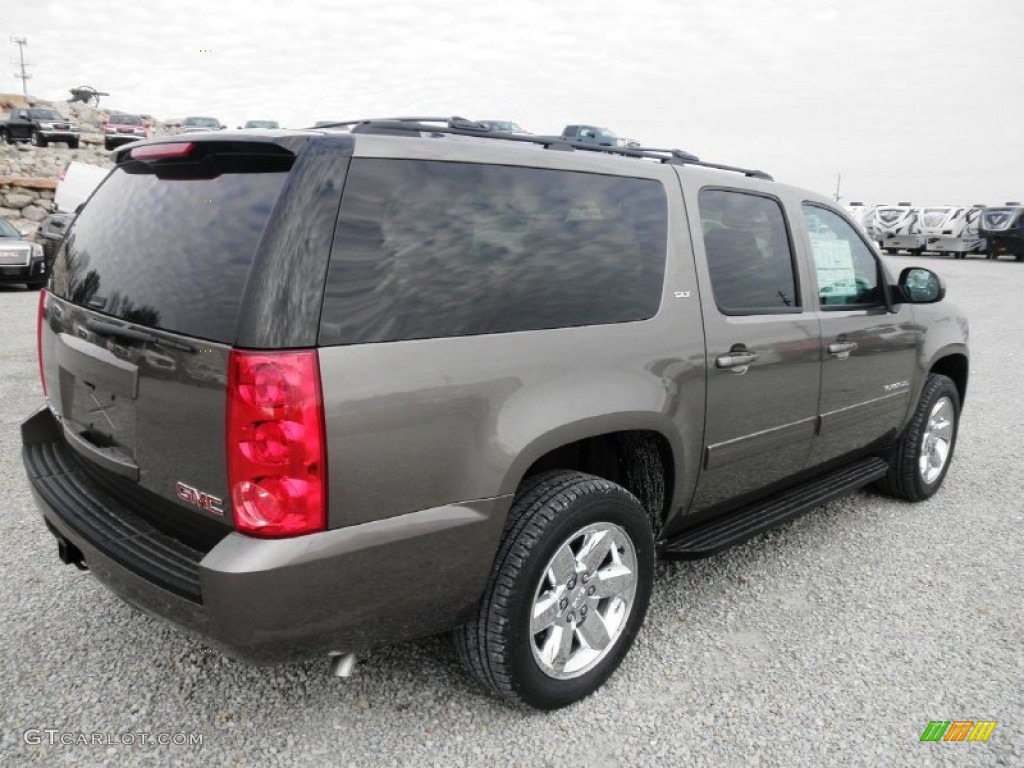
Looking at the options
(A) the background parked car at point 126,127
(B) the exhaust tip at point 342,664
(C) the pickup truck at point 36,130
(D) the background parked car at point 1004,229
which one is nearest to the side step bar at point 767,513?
(B) the exhaust tip at point 342,664

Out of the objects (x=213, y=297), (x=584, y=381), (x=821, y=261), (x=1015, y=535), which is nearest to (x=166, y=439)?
(x=213, y=297)

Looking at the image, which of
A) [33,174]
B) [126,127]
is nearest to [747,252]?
[33,174]

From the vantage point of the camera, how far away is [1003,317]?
13.3 metres

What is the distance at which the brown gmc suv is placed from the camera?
1897 mm

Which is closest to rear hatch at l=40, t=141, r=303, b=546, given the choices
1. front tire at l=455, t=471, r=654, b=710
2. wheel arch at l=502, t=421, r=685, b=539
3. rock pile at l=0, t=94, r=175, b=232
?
front tire at l=455, t=471, r=654, b=710

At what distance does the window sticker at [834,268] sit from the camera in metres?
3.54

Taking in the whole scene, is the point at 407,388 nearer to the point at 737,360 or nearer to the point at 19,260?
the point at 737,360

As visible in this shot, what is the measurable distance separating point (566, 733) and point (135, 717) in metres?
1.34

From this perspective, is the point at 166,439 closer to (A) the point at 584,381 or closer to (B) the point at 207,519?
(B) the point at 207,519

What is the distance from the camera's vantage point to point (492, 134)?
2.61m

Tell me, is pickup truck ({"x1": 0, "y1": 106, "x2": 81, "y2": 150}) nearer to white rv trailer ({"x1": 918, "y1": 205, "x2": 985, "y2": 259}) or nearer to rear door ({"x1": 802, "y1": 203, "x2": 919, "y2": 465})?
white rv trailer ({"x1": 918, "y1": 205, "x2": 985, "y2": 259})

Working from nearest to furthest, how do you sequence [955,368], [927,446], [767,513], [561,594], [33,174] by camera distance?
[561,594] → [767,513] → [927,446] → [955,368] → [33,174]

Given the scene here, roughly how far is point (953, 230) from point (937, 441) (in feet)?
91.0

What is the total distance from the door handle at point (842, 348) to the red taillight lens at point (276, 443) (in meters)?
2.47
